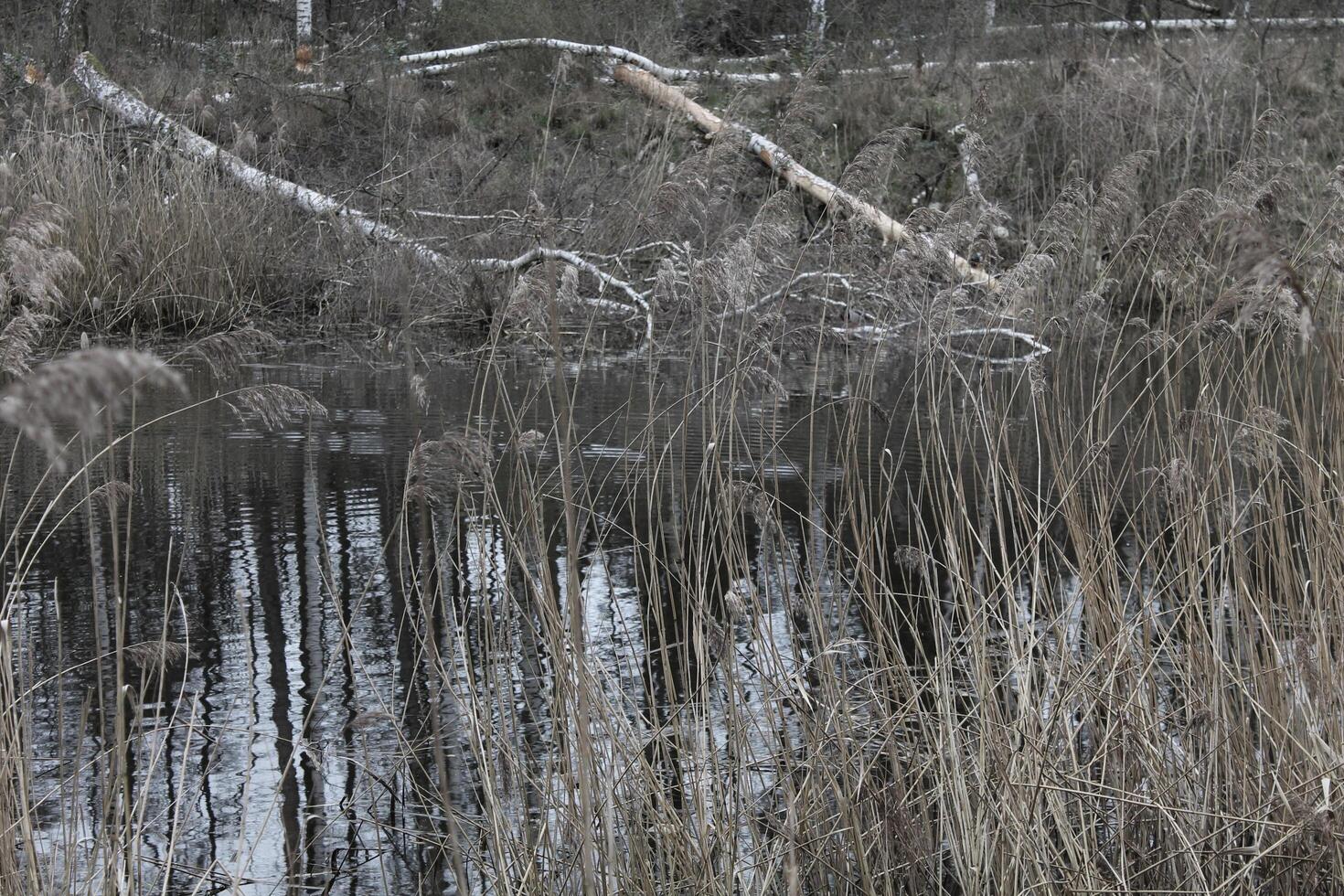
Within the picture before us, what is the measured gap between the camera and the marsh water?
2.19 meters

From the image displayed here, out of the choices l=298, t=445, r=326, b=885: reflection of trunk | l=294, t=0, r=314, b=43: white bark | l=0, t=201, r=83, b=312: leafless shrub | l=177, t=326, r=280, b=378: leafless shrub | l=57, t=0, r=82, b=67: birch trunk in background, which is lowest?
l=298, t=445, r=326, b=885: reflection of trunk

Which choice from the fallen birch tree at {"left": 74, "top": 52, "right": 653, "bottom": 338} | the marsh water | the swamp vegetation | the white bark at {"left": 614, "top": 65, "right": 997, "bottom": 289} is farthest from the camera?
the fallen birch tree at {"left": 74, "top": 52, "right": 653, "bottom": 338}

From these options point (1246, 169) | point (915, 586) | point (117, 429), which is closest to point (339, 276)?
point (117, 429)

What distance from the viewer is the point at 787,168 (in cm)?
856

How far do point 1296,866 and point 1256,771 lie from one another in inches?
5.9

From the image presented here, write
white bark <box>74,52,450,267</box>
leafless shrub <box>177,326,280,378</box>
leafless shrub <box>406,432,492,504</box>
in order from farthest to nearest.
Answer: white bark <box>74,52,450,267</box>
leafless shrub <box>177,326,280,378</box>
leafless shrub <box>406,432,492,504</box>

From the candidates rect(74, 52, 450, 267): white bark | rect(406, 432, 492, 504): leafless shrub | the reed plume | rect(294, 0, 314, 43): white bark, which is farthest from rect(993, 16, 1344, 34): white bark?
the reed plume

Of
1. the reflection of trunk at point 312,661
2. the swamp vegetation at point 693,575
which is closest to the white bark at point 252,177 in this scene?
the swamp vegetation at point 693,575

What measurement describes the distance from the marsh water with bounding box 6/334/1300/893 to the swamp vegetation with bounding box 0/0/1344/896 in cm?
2

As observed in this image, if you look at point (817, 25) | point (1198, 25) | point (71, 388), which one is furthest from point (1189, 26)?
point (71, 388)

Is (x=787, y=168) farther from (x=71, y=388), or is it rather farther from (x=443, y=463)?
(x=71, y=388)

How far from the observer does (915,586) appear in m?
3.68

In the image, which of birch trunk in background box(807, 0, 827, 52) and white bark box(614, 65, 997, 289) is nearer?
white bark box(614, 65, 997, 289)

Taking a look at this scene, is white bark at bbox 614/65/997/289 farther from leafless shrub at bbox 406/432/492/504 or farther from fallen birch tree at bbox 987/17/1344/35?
fallen birch tree at bbox 987/17/1344/35
